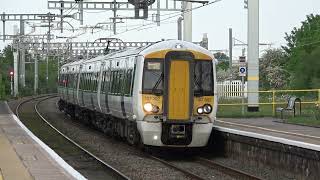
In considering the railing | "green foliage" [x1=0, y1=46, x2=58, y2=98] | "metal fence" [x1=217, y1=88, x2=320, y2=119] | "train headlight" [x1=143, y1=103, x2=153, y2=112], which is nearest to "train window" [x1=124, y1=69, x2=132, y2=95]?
"train headlight" [x1=143, y1=103, x2=153, y2=112]

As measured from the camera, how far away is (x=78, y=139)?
24375mm

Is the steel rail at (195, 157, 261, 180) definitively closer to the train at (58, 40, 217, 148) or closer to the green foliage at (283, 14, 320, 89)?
the train at (58, 40, 217, 148)

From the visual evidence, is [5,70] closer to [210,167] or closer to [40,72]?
[40,72]

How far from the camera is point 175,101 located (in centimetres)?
1691

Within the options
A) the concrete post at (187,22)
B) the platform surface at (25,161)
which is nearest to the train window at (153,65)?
the platform surface at (25,161)

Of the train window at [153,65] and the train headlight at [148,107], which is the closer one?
the train headlight at [148,107]

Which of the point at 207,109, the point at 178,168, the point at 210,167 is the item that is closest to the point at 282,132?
the point at 207,109

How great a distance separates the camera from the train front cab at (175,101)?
55.4 ft

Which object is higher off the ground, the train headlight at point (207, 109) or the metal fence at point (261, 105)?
the train headlight at point (207, 109)

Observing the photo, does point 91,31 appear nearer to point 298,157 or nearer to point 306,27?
point 306,27

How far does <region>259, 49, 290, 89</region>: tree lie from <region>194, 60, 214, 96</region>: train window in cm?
6264

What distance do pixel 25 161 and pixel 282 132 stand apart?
9.33m

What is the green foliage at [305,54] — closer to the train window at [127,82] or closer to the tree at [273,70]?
the tree at [273,70]

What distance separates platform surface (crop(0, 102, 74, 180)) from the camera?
40.2 ft
